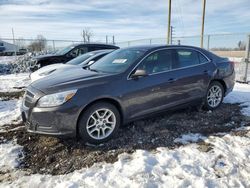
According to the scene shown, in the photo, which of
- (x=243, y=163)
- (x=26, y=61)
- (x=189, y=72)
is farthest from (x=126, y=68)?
(x=26, y=61)

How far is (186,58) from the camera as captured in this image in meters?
5.15

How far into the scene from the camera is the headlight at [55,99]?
3609mm

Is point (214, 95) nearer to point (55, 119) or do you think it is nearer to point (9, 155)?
point (55, 119)

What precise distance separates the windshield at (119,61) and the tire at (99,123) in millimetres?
763

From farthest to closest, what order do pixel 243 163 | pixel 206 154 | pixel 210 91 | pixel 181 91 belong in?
pixel 210 91, pixel 181 91, pixel 206 154, pixel 243 163

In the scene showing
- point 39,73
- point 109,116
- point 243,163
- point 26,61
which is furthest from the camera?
point 26,61

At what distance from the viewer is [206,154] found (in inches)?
142

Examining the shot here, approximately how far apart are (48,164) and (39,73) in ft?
15.1

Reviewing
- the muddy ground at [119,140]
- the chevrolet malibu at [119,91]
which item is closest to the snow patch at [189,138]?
the muddy ground at [119,140]

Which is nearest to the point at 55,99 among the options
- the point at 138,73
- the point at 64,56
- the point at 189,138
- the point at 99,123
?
the point at 99,123

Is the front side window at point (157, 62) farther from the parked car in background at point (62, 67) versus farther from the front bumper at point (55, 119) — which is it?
the parked car in background at point (62, 67)

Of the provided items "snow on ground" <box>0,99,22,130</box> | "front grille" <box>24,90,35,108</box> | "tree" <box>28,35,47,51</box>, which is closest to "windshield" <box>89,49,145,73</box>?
"front grille" <box>24,90,35,108</box>

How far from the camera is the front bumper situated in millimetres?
3586

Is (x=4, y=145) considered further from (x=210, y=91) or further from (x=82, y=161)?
(x=210, y=91)
